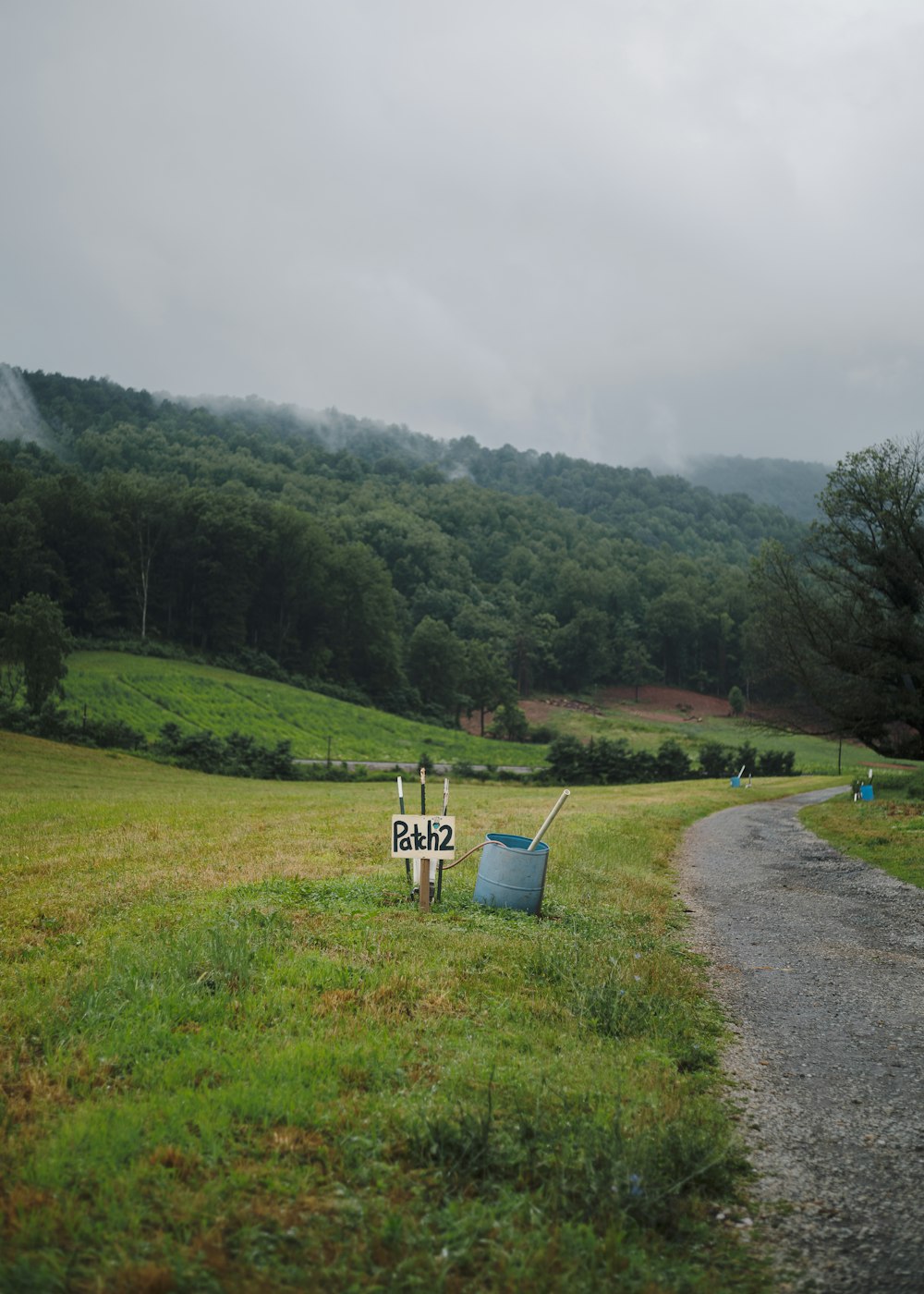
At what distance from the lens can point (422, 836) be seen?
9992 mm

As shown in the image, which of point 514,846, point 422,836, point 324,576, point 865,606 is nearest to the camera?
point 422,836

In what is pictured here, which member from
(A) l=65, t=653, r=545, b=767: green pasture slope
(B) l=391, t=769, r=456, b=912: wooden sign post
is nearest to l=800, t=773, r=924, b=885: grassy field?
(B) l=391, t=769, r=456, b=912: wooden sign post

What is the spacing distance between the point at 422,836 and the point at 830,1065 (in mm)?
4785

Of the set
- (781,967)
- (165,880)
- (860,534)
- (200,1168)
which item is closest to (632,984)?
(781,967)

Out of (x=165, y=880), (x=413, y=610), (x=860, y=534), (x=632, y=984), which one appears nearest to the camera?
(x=632, y=984)

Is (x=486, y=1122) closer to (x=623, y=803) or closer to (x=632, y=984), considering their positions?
(x=632, y=984)

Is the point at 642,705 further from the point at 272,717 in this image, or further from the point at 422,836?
the point at 422,836

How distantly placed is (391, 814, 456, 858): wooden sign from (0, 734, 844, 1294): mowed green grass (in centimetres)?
73

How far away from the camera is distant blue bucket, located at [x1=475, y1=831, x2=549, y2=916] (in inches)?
420

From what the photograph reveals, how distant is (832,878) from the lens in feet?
54.7

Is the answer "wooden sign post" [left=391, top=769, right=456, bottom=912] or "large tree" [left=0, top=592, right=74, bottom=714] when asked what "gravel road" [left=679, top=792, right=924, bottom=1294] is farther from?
"large tree" [left=0, top=592, right=74, bottom=714]

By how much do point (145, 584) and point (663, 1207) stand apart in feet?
344

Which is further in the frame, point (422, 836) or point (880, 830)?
point (880, 830)

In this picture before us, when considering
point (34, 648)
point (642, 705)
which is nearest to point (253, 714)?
point (34, 648)
